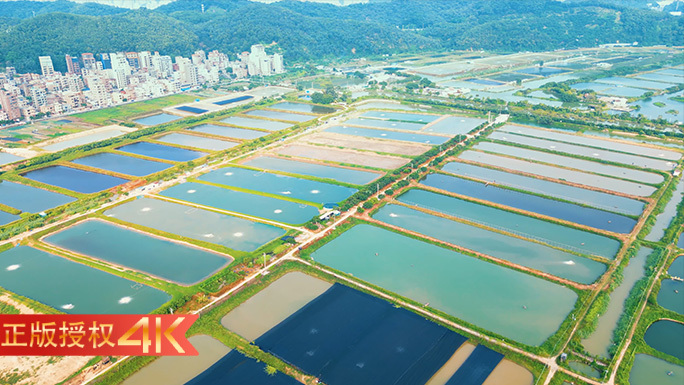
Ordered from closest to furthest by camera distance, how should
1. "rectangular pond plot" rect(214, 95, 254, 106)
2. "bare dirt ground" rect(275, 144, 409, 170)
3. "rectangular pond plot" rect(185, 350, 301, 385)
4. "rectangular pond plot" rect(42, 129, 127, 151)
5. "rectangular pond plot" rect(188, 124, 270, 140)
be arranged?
"rectangular pond plot" rect(185, 350, 301, 385), "bare dirt ground" rect(275, 144, 409, 170), "rectangular pond plot" rect(42, 129, 127, 151), "rectangular pond plot" rect(188, 124, 270, 140), "rectangular pond plot" rect(214, 95, 254, 106)

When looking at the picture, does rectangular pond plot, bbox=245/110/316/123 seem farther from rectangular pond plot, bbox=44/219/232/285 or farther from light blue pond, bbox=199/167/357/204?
rectangular pond plot, bbox=44/219/232/285

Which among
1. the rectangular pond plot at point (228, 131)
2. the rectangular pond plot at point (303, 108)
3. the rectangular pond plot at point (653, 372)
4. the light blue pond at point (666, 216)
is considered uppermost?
the rectangular pond plot at point (303, 108)

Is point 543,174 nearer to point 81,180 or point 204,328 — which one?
point 204,328

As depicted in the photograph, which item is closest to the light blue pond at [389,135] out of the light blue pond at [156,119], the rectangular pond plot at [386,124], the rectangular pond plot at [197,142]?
the rectangular pond plot at [386,124]

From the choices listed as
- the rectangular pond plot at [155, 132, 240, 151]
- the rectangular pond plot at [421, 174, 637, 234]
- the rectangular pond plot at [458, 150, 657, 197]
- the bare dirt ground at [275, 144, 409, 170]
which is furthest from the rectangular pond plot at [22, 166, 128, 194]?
the rectangular pond plot at [458, 150, 657, 197]

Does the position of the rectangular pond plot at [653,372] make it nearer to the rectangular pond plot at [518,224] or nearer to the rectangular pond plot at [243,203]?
the rectangular pond plot at [518,224]

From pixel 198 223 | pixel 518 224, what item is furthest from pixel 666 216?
pixel 198 223
